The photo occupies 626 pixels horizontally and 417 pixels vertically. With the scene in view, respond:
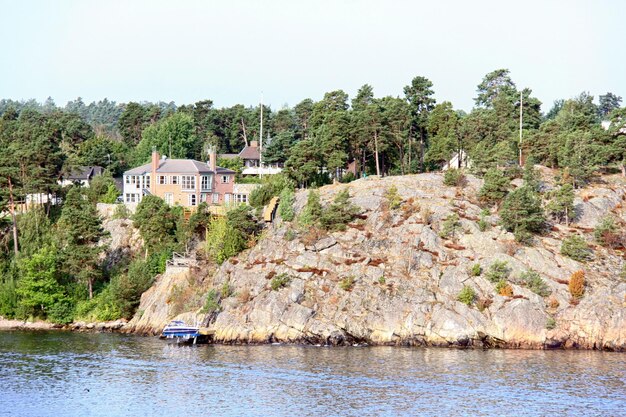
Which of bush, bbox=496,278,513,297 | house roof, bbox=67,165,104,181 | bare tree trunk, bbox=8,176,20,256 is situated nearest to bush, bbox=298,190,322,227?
bush, bbox=496,278,513,297

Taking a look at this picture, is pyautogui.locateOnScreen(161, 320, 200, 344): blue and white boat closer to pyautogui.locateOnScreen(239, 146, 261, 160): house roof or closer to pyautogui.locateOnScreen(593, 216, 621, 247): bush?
pyautogui.locateOnScreen(593, 216, 621, 247): bush

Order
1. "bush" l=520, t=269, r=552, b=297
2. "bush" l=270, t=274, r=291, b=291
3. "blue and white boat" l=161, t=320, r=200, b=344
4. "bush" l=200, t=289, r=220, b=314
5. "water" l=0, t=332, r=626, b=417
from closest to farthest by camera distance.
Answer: "water" l=0, t=332, r=626, b=417 < "bush" l=520, t=269, r=552, b=297 < "blue and white boat" l=161, t=320, r=200, b=344 < "bush" l=270, t=274, r=291, b=291 < "bush" l=200, t=289, r=220, b=314

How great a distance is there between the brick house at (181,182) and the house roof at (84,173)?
12426mm

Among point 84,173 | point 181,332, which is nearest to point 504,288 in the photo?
point 181,332

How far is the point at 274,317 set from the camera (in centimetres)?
9312

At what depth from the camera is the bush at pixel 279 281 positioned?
313ft

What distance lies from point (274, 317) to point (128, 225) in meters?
33.5

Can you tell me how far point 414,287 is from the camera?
93.7 metres

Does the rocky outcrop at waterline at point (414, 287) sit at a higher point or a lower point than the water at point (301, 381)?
higher

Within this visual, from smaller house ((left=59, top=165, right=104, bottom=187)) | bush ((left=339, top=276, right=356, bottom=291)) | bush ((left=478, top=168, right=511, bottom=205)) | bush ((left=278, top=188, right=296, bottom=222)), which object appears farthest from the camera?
smaller house ((left=59, top=165, right=104, bottom=187))

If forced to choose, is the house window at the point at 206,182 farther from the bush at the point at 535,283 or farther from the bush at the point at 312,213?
the bush at the point at 535,283

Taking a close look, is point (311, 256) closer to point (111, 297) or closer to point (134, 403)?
point (111, 297)

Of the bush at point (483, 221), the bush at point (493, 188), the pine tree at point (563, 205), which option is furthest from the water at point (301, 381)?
the bush at point (493, 188)

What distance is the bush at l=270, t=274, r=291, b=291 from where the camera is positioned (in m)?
95.5
